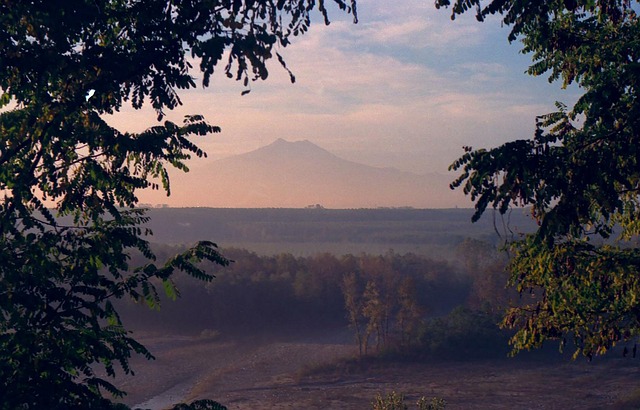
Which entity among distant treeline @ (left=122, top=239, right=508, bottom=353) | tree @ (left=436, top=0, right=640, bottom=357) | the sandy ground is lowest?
the sandy ground

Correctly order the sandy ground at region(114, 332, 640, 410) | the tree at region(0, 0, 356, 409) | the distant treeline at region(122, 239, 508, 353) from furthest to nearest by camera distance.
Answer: the distant treeline at region(122, 239, 508, 353), the sandy ground at region(114, 332, 640, 410), the tree at region(0, 0, 356, 409)

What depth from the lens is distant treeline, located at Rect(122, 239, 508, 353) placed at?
8275cm

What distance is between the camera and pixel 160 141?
25.2ft

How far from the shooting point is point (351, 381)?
63469 millimetres

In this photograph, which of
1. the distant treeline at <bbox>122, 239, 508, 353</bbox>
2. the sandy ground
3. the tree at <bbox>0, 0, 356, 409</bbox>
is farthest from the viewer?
the distant treeline at <bbox>122, 239, 508, 353</bbox>

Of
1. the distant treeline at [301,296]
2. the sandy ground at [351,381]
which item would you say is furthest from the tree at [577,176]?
the distant treeline at [301,296]

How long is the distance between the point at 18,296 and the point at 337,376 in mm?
61396

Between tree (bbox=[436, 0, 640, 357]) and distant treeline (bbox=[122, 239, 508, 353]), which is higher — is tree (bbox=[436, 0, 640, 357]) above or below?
above

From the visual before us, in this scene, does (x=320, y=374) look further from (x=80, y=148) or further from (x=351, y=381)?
(x=80, y=148)

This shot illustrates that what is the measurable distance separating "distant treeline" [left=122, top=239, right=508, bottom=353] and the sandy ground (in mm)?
8398

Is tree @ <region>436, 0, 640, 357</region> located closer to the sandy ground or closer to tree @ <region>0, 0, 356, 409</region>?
tree @ <region>0, 0, 356, 409</region>

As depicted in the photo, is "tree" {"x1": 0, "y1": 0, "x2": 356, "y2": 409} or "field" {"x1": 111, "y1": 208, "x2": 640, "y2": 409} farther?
"field" {"x1": 111, "y1": 208, "x2": 640, "y2": 409}

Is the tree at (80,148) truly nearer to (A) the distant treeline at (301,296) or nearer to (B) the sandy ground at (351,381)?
(B) the sandy ground at (351,381)

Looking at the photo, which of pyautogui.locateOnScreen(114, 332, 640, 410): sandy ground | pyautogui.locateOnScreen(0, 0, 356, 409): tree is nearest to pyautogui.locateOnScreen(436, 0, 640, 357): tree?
pyautogui.locateOnScreen(0, 0, 356, 409): tree
